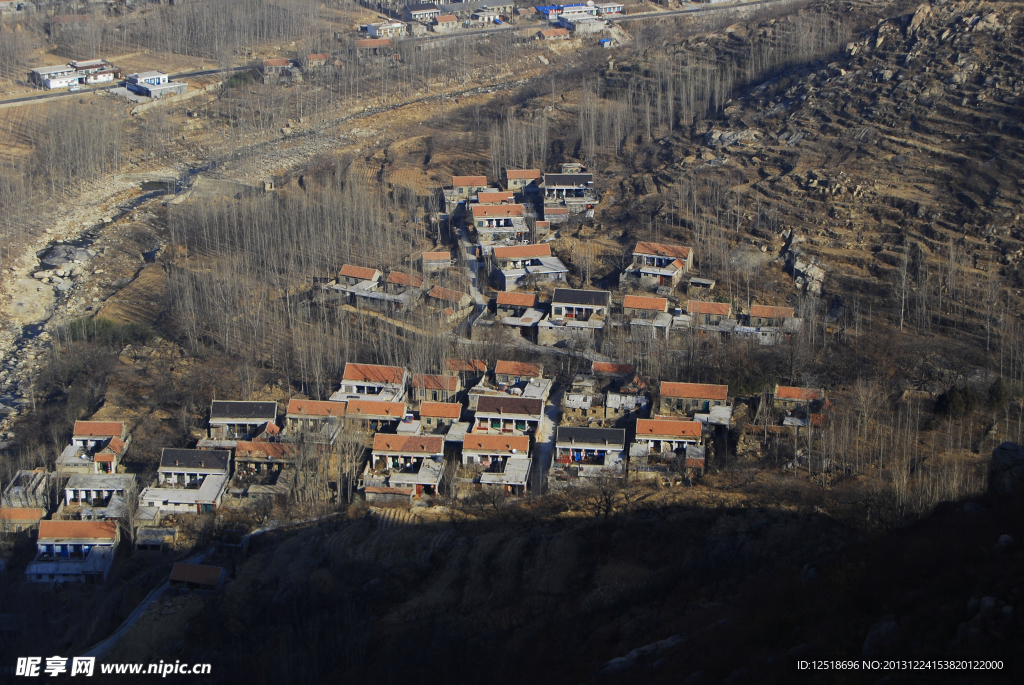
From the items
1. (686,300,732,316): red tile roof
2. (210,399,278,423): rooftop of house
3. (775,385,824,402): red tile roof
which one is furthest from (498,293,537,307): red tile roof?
(775,385,824,402): red tile roof

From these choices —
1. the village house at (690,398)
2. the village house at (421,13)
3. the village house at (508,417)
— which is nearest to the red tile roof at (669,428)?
the village house at (690,398)

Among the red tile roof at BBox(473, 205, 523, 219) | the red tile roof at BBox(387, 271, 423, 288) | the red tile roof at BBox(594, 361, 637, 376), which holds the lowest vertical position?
the red tile roof at BBox(594, 361, 637, 376)

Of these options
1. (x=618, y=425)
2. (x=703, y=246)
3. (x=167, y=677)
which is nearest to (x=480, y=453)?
(x=618, y=425)

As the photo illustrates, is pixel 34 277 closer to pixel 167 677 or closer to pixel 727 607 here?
pixel 167 677

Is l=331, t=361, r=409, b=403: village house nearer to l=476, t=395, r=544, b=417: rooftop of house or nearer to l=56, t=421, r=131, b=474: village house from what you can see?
l=476, t=395, r=544, b=417: rooftop of house

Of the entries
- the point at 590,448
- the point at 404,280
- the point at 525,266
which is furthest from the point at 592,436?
the point at 525,266
